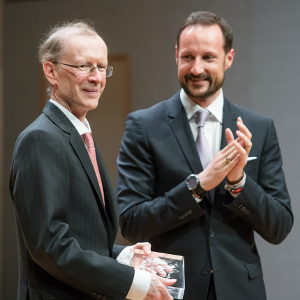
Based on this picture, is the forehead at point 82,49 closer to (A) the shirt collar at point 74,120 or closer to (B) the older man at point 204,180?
(A) the shirt collar at point 74,120

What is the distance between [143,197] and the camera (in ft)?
6.74

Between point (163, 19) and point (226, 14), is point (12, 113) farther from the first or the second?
point (226, 14)

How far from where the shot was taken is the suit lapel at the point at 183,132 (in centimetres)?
200

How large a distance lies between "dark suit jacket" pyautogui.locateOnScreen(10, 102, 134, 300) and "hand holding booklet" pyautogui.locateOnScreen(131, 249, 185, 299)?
0.39 ft

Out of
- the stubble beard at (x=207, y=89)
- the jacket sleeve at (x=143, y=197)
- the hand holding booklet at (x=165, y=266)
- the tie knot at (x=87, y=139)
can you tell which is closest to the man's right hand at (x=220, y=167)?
the jacket sleeve at (x=143, y=197)

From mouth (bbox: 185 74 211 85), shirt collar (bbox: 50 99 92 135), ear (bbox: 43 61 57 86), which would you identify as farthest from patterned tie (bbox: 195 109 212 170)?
ear (bbox: 43 61 57 86)

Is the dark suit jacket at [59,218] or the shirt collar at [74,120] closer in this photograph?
the dark suit jacket at [59,218]

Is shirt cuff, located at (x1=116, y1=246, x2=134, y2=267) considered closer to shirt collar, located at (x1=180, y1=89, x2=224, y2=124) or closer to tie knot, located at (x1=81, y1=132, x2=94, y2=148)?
tie knot, located at (x1=81, y1=132, x2=94, y2=148)

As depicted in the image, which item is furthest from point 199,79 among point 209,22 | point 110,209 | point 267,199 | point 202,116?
point 110,209

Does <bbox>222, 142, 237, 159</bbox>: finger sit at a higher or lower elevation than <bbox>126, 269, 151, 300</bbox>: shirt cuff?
higher

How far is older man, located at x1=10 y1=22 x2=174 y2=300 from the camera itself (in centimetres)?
117

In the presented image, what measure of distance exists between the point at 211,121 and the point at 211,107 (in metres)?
0.07

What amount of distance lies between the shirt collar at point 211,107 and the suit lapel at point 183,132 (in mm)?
25

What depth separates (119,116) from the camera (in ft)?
11.3
